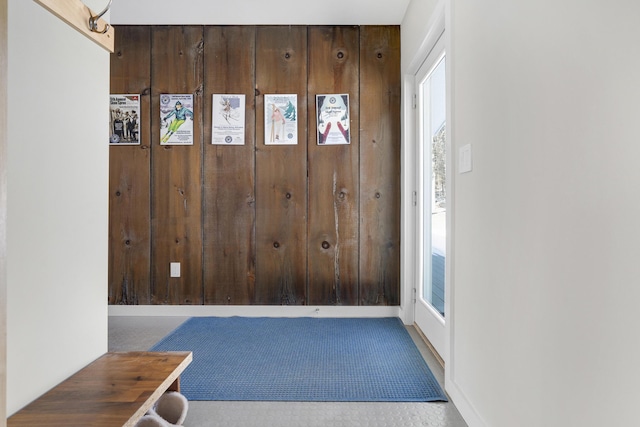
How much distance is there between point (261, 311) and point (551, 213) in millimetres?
2454

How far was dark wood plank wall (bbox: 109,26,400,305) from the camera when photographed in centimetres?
306

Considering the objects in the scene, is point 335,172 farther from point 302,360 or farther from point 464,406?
point 464,406

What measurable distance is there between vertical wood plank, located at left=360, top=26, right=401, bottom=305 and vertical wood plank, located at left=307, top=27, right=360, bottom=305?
0.21 feet

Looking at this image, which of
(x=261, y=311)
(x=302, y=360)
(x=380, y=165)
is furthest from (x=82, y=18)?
(x=261, y=311)

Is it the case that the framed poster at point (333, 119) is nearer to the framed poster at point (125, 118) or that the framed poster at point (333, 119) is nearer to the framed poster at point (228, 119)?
the framed poster at point (228, 119)

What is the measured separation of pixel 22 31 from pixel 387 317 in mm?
2700

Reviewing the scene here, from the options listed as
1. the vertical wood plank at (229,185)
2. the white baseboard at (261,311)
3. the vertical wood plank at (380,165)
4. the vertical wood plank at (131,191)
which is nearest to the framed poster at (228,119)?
the vertical wood plank at (229,185)

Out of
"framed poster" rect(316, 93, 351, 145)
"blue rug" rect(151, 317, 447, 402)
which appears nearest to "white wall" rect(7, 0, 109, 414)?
"blue rug" rect(151, 317, 447, 402)

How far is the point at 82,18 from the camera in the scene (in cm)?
125

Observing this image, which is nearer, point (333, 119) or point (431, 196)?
point (431, 196)

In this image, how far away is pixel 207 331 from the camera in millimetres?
2682

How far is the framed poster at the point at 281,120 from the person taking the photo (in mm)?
3051

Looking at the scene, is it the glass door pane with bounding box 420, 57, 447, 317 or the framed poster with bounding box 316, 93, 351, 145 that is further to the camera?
the framed poster with bounding box 316, 93, 351, 145

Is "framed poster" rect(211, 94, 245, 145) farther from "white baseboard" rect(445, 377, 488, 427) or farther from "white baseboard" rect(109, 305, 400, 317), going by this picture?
"white baseboard" rect(445, 377, 488, 427)
